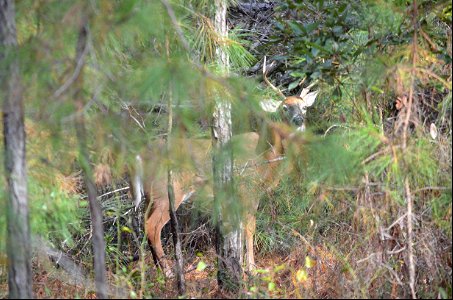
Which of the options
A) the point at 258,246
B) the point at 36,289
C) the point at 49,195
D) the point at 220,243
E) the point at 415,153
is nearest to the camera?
the point at 415,153

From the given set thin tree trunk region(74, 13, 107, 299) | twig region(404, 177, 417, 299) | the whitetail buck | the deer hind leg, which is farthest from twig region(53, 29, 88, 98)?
the deer hind leg

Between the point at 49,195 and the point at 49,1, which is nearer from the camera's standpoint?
the point at 49,1

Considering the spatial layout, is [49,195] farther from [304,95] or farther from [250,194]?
[304,95]

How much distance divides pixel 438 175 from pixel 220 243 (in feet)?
7.57

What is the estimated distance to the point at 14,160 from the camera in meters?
4.71

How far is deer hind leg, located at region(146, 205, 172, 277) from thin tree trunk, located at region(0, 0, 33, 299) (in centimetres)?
305

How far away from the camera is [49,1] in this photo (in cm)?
488

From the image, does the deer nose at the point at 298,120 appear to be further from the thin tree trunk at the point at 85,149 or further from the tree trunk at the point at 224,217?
the thin tree trunk at the point at 85,149

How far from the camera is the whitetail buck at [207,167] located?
5.18 m

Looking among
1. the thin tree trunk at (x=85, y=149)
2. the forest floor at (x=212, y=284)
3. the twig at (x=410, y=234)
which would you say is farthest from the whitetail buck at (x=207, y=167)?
the twig at (x=410, y=234)

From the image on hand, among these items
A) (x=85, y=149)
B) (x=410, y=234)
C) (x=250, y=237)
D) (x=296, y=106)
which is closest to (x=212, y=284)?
(x=250, y=237)

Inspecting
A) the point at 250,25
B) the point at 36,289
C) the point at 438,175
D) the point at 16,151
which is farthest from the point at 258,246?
the point at 16,151

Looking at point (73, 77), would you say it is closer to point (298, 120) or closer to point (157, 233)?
point (157, 233)

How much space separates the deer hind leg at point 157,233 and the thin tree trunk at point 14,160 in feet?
10.0
